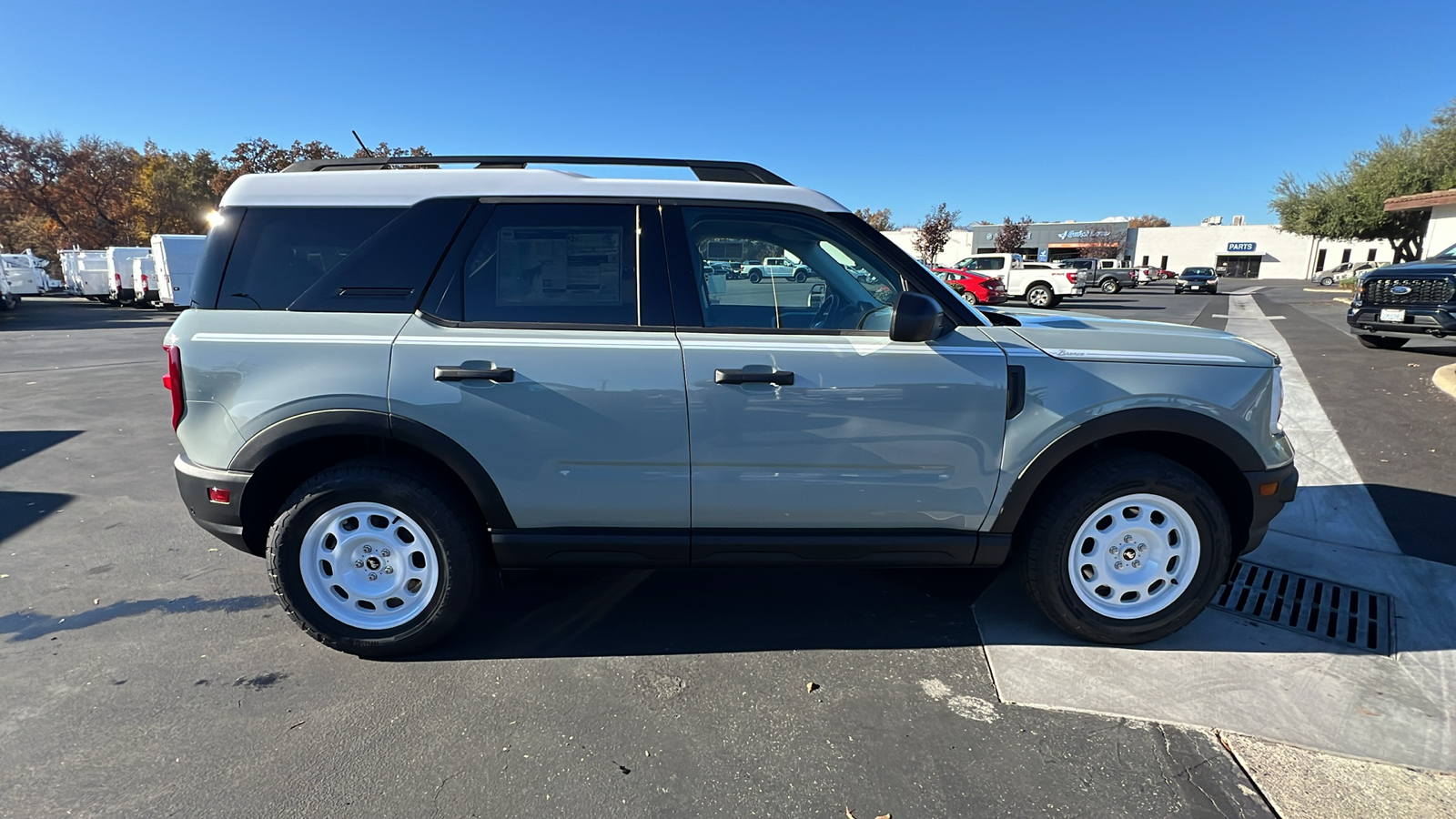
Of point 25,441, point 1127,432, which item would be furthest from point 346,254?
point 25,441

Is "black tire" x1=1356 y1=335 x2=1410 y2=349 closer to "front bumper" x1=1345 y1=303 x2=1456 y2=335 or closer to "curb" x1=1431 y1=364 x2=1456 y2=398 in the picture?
"front bumper" x1=1345 y1=303 x2=1456 y2=335

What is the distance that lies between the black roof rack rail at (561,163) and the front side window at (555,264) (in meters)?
0.37

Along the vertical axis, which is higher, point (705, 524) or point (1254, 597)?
point (705, 524)

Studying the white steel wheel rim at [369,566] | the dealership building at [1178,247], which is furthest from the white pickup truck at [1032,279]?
the dealership building at [1178,247]

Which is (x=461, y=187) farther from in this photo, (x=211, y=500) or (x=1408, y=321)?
(x=1408, y=321)

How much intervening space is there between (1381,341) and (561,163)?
15.0 metres

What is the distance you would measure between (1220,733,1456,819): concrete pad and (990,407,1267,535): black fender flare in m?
1.06

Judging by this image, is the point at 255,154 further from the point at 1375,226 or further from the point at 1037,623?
the point at 1375,226

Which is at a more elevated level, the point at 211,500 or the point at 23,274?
the point at 23,274

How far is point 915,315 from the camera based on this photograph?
2646mm

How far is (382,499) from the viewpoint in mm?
2836

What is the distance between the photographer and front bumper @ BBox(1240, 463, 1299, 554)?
9.61 feet

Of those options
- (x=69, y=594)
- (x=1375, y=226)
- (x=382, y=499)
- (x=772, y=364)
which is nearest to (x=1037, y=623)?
(x=772, y=364)

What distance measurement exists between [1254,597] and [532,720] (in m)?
3.37
